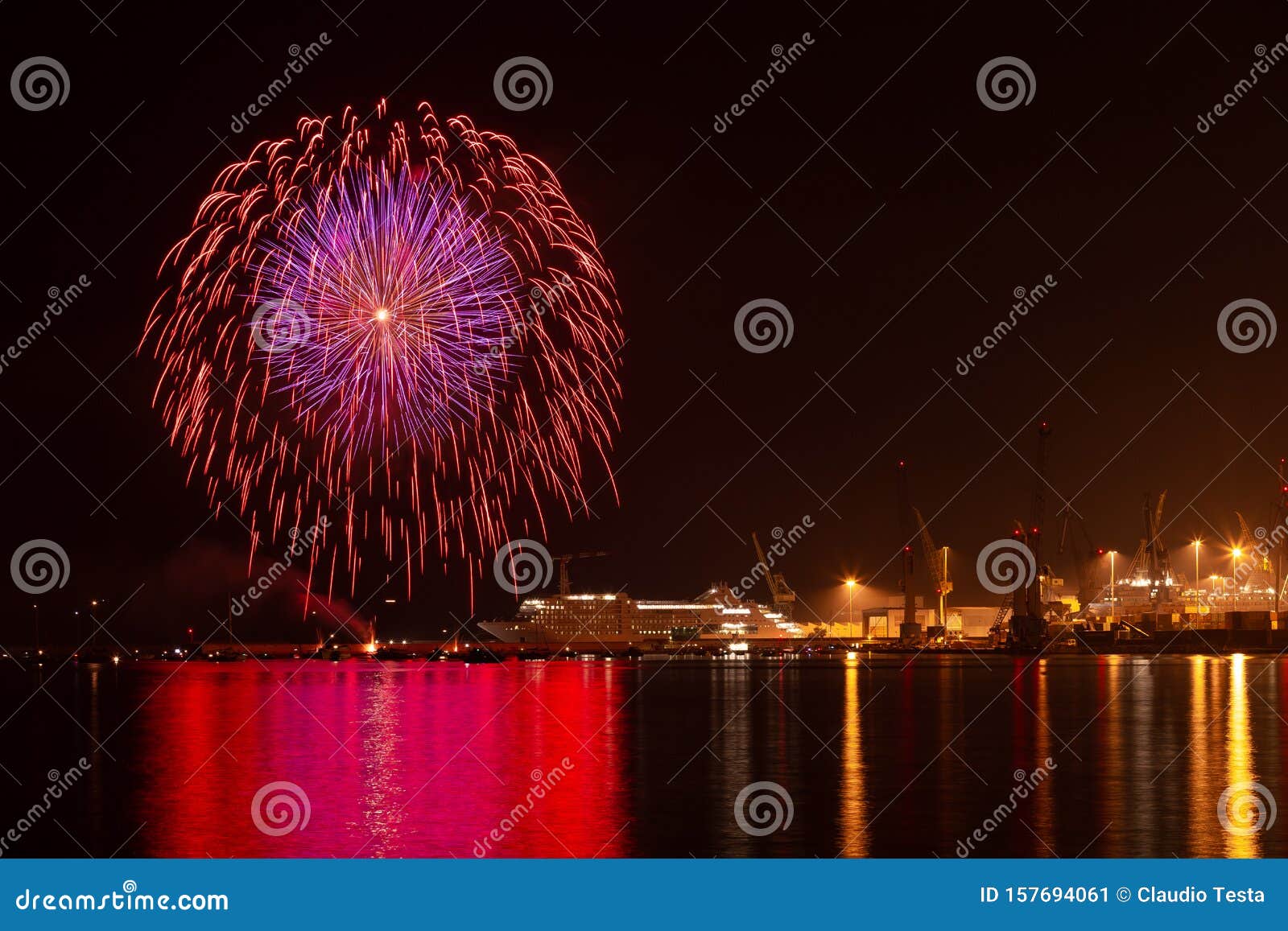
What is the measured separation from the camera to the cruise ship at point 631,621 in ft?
435

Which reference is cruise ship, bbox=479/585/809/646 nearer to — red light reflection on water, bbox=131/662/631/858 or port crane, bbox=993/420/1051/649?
port crane, bbox=993/420/1051/649

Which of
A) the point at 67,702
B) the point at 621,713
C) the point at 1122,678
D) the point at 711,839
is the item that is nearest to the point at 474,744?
the point at 621,713

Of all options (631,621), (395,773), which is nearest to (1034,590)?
(631,621)

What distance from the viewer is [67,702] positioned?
5512cm

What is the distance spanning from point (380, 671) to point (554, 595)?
49623 mm

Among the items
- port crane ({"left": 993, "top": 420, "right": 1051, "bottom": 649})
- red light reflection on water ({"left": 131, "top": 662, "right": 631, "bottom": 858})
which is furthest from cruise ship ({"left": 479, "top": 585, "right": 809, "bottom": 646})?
red light reflection on water ({"left": 131, "top": 662, "right": 631, "bottom": 858})

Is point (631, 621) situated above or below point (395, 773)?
above

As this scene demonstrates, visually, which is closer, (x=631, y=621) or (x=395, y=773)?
(x=395, y=773)

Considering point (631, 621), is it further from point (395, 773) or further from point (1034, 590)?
point (395, 773)

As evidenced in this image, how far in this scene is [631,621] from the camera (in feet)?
441

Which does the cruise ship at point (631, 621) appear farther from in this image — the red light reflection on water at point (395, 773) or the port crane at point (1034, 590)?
the red light reflection on water at point (395, 773)

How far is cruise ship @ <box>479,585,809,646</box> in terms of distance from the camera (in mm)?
132625

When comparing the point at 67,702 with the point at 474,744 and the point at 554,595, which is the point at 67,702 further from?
the point at 554,595

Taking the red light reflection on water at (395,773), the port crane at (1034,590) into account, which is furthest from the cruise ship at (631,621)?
the red light reflection on water at (395,773)
